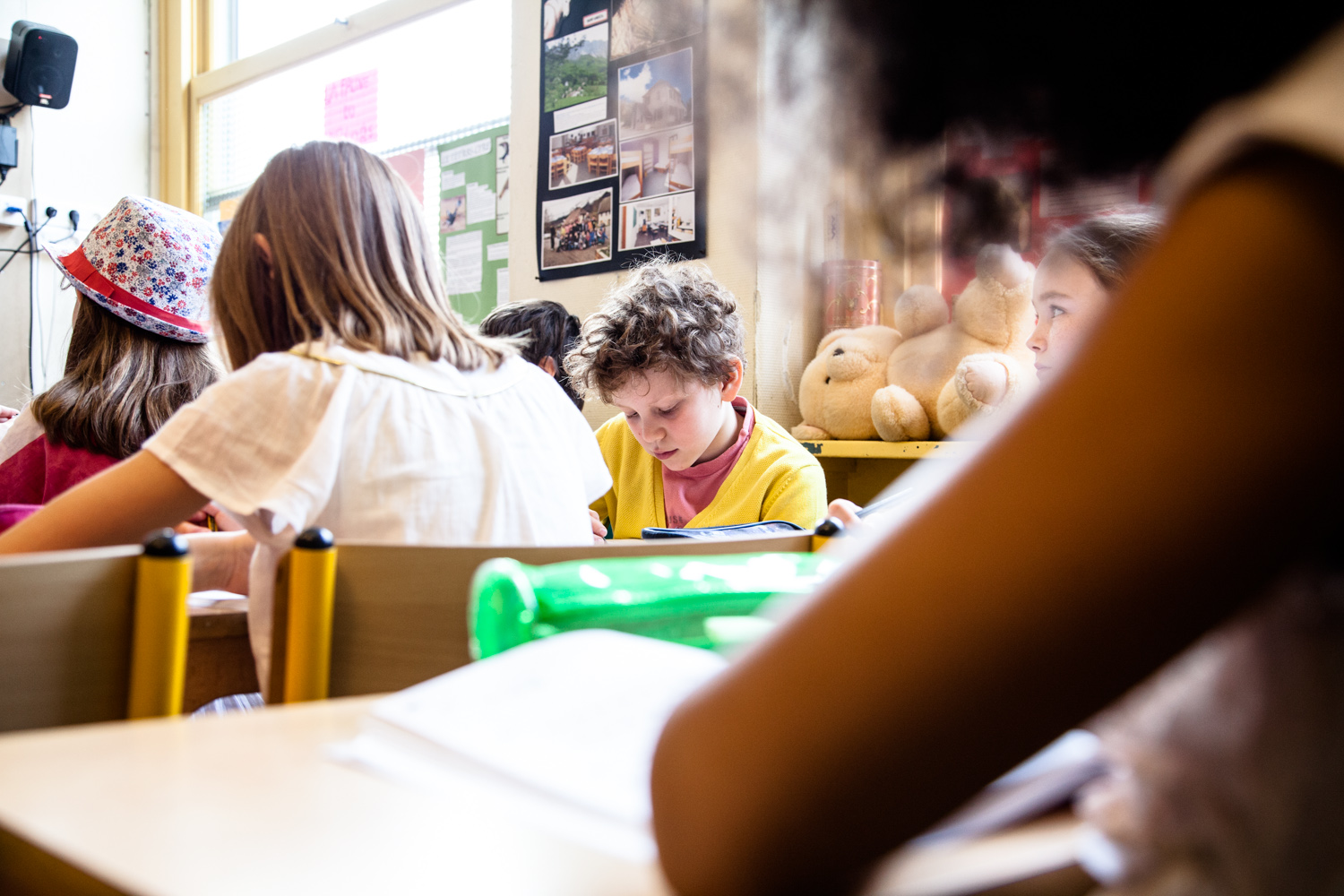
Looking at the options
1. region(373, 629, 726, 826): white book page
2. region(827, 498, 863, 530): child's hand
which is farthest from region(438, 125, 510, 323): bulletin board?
region(373, 629, 726, 826): white book page

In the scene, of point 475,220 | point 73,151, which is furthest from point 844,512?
point 73,151

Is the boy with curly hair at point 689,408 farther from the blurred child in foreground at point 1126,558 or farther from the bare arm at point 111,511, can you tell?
the blurred child in foreground at point 1126,558

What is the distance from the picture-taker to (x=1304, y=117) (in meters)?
0.19

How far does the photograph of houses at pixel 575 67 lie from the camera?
102 inches

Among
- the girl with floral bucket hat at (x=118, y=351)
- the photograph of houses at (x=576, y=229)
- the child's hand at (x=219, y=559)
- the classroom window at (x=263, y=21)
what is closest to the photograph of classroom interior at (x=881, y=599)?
the child's hand at (x=219, y=559)

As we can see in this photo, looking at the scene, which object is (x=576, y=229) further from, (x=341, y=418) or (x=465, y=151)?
(x=341, y=418)

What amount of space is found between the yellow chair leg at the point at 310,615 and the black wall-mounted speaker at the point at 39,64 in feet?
13.9

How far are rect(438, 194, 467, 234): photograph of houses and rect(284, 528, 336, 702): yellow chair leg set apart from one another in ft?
9.03

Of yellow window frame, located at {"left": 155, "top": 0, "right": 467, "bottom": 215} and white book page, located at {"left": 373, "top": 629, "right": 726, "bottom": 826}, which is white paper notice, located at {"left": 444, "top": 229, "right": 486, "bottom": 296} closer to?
yellow window frame, located at {"left": 155, "top": 0, "right": 467, "bottom": 215}

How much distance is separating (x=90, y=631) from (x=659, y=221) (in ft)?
6.54

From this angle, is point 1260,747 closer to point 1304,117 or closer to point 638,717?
point 1304,117

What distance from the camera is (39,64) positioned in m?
3.87

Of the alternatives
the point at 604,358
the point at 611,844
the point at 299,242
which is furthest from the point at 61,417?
the point at 611,844

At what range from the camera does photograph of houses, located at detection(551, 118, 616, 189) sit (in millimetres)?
2568
